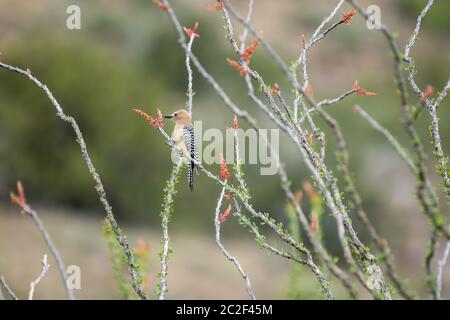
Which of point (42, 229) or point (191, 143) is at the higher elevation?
point (191, 143)

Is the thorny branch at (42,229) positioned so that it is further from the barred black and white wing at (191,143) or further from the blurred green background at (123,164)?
the blurred green background at (123,164)

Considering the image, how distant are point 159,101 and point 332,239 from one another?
783 centimetres

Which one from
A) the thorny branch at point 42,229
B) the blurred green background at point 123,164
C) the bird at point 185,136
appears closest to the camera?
the thorny branch at point 42,229

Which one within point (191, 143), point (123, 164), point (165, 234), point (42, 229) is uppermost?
point (123, 164)

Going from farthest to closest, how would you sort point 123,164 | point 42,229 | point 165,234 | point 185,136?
1. point 123,164
2. point 185,136
3. point 165,234
4. point 42,229

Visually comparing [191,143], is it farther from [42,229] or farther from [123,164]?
[123,164]

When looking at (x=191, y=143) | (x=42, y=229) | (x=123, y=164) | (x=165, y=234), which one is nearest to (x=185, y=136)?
(x=191, y=143)

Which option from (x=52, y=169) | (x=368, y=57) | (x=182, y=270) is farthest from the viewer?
(x=368, y=57)

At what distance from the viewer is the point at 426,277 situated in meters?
2.83

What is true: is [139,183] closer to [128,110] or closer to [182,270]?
[128,110]

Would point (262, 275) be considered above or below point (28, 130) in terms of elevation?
below

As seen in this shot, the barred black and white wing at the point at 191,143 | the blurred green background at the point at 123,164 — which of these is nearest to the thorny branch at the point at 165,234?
the barred black and white wing at the point at 191,143

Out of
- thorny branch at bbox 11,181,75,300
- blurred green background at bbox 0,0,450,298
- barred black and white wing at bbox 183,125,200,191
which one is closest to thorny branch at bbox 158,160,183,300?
thorny branch at bbox 11,181,75,300
